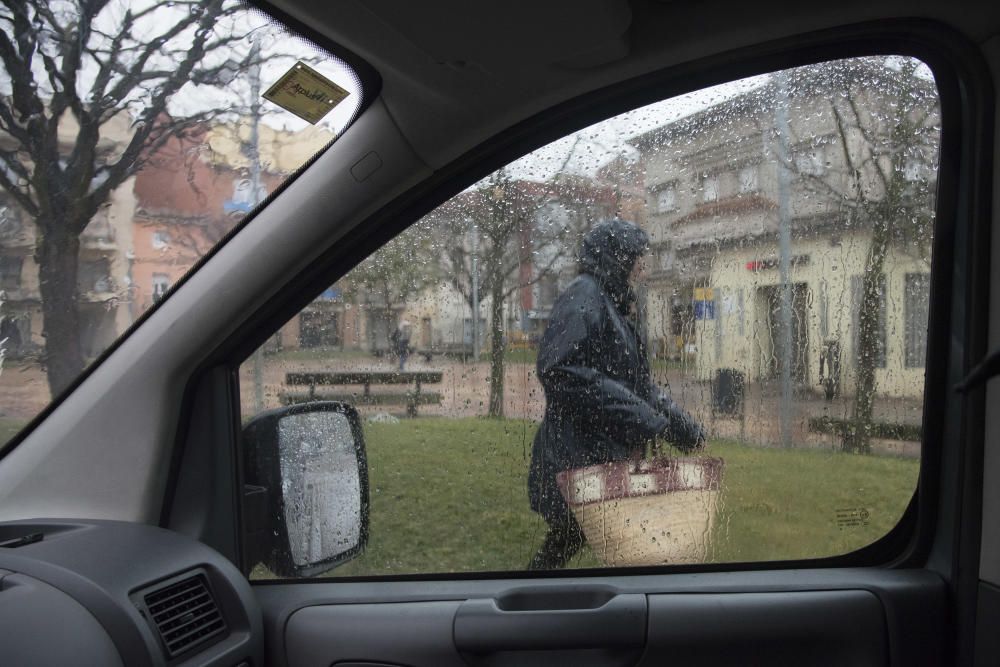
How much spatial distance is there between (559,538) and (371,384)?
72 cm

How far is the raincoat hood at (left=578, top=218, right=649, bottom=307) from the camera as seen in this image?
2.27m

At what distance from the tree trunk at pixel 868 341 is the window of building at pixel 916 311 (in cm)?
8

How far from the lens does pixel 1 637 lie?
160cm

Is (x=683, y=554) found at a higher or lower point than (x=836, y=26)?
lower

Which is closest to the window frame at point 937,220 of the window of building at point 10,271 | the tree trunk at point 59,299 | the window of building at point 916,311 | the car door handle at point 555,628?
the window of building at point 916,311

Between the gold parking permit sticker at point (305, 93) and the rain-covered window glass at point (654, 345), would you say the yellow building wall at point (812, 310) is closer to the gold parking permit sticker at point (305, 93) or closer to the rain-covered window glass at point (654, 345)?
the rain-covered window glass at point (654, 345)

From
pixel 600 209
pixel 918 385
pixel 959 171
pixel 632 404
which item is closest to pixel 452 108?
pixel 600 209

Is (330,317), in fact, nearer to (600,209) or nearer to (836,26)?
(600,209)

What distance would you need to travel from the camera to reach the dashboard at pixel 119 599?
1.68m

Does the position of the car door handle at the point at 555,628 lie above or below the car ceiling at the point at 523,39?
below

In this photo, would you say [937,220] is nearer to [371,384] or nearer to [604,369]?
[604,369]

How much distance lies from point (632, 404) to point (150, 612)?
4.46ft

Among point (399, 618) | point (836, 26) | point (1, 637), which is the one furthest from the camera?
→ point (399, 618)

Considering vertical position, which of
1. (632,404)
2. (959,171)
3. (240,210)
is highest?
(959,171)
